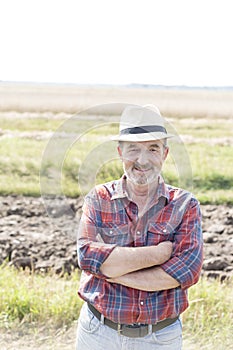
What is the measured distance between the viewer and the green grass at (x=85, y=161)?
2402mm

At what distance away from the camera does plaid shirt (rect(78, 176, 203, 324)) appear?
2.20 meters

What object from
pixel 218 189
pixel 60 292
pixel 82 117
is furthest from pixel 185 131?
pixel 82 117

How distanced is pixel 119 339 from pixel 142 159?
625 mm

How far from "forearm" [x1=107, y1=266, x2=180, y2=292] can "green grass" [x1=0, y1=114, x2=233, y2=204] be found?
1.21 ft

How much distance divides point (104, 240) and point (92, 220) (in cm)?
9

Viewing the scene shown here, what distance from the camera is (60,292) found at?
12.9 ft

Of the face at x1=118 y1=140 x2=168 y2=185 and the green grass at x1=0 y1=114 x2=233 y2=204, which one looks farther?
the green grass at x1=0 y1=114 x2=233 y2=204

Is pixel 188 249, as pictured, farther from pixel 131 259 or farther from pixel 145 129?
pixel 145 129

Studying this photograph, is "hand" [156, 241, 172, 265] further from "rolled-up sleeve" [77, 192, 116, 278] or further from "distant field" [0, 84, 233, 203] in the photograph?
"distant field" [0, 84, 233, 203]

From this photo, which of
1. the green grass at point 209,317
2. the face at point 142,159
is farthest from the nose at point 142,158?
the green grass at point 209,317

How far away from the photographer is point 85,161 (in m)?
2.39

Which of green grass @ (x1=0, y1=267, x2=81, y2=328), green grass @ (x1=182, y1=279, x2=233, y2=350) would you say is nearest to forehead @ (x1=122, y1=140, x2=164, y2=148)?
green grass @ (x1=182, y1=279, x2=233, y2=350)

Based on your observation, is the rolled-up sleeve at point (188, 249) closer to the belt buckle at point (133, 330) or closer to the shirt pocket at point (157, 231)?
the shirt pocket at point (157, 231)

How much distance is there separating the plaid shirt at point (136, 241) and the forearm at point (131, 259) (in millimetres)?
23
